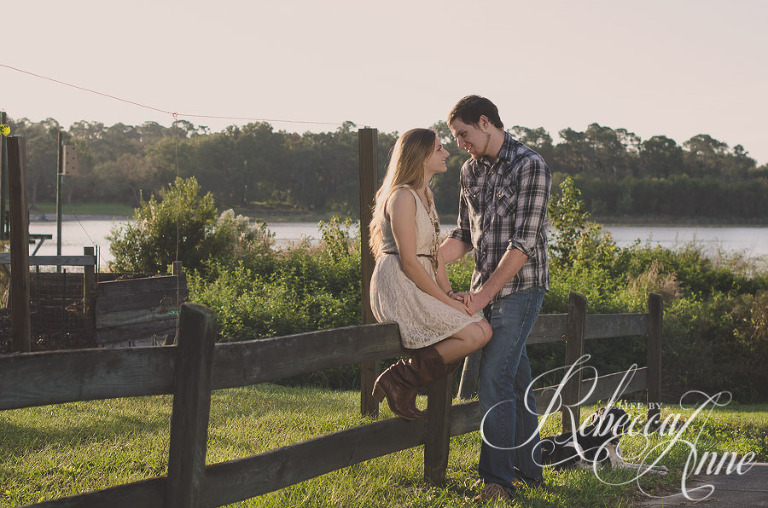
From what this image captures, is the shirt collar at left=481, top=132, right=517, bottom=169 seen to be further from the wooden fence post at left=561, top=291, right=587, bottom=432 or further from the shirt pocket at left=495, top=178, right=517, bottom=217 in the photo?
the wooden fence post at left=561, top=291, right=587, bottom=432

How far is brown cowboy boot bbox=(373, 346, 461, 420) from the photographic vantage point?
4117mm

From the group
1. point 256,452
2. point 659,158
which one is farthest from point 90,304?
point 659,158

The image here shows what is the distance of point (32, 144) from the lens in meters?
59.3

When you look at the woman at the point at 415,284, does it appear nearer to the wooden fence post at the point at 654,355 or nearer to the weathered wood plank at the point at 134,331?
the weathered wood plank at the point at 134,331

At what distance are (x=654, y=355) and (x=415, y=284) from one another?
446 cm

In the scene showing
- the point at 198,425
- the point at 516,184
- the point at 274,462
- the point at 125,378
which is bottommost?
the point at 274,462

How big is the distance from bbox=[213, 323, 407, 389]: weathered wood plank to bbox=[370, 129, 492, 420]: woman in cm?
14

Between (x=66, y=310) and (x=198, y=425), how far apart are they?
6.73m

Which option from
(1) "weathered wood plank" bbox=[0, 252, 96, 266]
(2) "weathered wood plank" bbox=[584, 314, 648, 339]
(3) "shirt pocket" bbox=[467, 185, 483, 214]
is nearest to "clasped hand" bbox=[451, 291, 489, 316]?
(3) "shirt pocket" bbox=[467, 185, 483, 214]

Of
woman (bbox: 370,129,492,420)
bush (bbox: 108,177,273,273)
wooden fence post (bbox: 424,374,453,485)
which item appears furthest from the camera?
bush (bbox: 108,177,273,273)

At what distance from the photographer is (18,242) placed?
6.00m

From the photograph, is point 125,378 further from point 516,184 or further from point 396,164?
point 516,184

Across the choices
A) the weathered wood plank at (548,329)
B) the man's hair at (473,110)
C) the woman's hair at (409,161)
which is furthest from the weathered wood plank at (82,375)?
the weathered wood plank at (548,329)

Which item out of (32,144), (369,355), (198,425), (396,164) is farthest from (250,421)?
(32,144)
